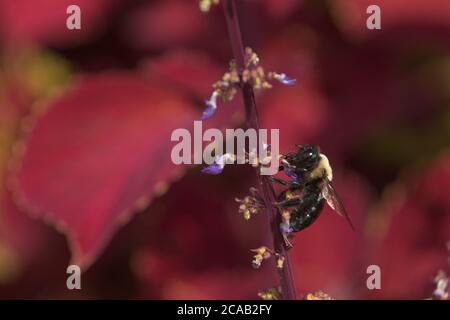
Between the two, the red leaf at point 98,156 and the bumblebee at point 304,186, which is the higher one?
the red leaf at point 98,156

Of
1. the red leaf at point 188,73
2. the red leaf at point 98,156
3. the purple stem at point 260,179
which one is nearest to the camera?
the purple stem at point 260,179

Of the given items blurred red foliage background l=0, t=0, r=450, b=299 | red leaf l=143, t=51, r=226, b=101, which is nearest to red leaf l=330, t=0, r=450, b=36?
blurred red foliage background l=0, t=0, r=450, b=299

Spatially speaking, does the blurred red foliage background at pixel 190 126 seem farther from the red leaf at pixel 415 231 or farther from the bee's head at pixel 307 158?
the bee's head at pixel 307 158

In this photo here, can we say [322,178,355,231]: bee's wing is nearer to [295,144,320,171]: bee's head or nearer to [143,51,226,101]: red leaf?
[295,144,320,171]: bee's head

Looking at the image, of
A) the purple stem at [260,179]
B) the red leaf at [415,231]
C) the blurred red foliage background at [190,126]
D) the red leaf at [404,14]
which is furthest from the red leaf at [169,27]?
the purple stem at [260,179]

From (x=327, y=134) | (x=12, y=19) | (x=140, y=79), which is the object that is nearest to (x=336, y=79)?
(x=327, y=134)

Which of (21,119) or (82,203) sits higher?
(21,119)
